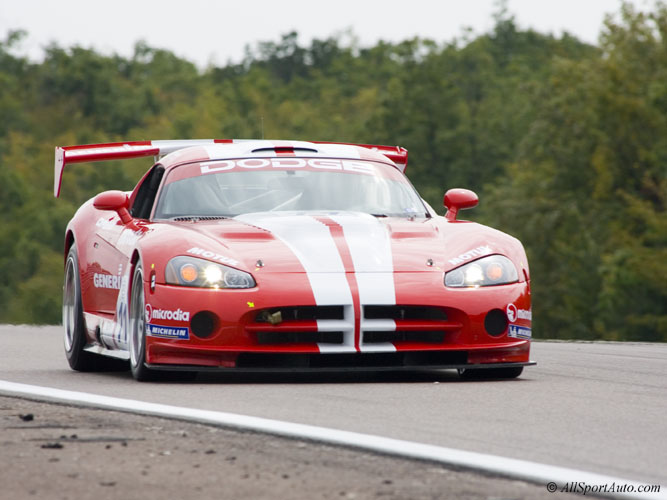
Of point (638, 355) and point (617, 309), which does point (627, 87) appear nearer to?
point (617, 309)

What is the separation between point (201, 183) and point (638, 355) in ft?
11.7

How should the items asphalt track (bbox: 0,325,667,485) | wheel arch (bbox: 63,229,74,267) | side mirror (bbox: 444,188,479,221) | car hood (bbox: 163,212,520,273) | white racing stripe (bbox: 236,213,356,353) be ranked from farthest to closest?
1. wheel arch (bbox: 63,229,74,267)
2. side mirror (bbox: 444,188,479,221)
3. car hood (bbox: 163,212,520,273)
4. white racing stripe (bbox: 236,213,356,353)
5. asphalt track (bbox: 0,325,667,485)

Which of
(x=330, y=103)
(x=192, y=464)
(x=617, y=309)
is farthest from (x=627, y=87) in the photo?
(x=330, y=103)

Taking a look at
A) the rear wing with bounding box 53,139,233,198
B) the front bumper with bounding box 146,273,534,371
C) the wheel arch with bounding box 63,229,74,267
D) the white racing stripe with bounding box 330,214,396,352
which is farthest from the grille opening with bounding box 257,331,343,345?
the rear wing with bounding box 53,139,233,198

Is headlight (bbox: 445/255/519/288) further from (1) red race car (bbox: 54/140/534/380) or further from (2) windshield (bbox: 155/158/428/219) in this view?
(2) windshield (bbox: 155/158/428/219)

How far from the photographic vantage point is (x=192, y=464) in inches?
210

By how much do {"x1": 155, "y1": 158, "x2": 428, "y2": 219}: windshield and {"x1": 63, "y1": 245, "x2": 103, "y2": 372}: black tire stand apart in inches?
47.7

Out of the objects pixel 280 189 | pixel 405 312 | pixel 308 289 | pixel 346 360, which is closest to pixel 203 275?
pixel 308 289

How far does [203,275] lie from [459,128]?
74.1m

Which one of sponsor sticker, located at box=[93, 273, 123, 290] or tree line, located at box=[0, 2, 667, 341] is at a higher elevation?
tree line, located at box=[0, 2, 667, 341]

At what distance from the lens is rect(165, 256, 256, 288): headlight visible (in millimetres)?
8312

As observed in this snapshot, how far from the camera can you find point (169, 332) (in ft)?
27.4

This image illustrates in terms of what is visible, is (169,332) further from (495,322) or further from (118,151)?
(118,151)
